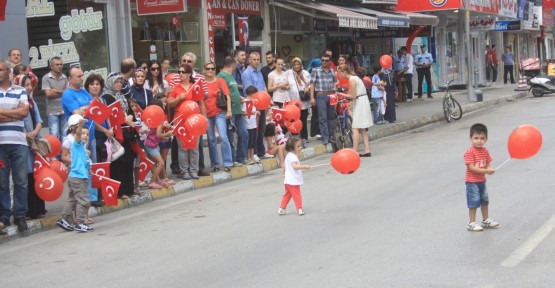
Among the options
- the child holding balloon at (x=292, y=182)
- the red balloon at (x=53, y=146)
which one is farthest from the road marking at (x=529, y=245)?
the red balloon at (x=53, y=146)

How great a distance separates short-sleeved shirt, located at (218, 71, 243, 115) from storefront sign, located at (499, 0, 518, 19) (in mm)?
26471

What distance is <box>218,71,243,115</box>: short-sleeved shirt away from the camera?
44.8 feet

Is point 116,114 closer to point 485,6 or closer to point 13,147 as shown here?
point 13,147

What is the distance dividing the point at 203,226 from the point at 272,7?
46.7 feet

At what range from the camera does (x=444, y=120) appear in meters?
23.0

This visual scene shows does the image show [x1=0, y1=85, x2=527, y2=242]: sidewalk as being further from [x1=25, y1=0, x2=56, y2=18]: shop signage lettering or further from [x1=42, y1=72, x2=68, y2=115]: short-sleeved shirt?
[x1=25, y1=0, x2=56, y2=18]: shop signage lettering

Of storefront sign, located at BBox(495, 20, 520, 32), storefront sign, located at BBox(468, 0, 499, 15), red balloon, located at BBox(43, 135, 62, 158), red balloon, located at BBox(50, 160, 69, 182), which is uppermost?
storefront sign, located at BBox(468, 0, 499, 15)

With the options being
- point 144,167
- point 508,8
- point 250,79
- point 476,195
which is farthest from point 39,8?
point 508,8

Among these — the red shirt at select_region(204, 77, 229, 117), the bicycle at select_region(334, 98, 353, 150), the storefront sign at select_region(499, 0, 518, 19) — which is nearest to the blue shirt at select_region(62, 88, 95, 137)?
the red shirt at select_region(204, 77, 229, 117)

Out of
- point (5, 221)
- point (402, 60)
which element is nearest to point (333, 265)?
point (5, 221)

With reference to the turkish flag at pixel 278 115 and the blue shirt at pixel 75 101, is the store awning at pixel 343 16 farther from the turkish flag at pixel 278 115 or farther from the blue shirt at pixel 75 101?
the blue shirt at pixel 75 101

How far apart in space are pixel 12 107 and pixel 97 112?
1267mm

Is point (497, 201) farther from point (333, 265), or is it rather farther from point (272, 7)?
point (272, 7)

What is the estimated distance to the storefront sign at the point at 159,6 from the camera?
17.4 meters
